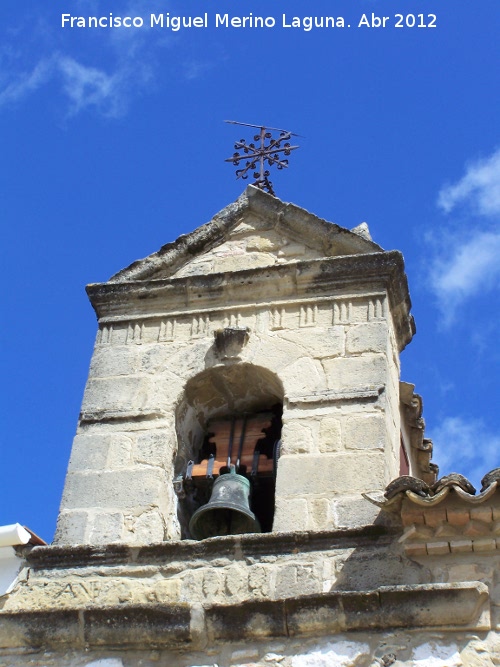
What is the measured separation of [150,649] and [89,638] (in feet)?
1.00

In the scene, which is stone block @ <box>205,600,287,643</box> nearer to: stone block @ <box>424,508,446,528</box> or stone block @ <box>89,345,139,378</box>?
stone block @ <box>424,508,446,528</box>

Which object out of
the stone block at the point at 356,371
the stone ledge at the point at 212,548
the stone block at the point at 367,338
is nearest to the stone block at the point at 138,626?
the stone ledge at the point at 212,548

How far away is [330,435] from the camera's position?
760cm

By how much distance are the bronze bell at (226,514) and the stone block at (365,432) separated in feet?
2.08

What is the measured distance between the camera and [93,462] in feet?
25.7

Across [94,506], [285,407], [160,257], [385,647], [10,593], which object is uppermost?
[160,257]

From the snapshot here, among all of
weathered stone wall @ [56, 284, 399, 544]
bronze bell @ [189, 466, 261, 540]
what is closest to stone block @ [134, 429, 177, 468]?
weathered stone wall @ [56, 284, 399, 544]

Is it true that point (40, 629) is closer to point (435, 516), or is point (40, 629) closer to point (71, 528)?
point (71, 528)

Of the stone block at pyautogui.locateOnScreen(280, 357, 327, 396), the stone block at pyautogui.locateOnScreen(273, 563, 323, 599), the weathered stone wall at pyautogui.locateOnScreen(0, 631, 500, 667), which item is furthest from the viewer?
the stone block at pyautogui.locateOnScreen(280, 357, 327, 396)

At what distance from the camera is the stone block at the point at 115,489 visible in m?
7.59

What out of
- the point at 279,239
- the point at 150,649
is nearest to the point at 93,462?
the point at 150,649

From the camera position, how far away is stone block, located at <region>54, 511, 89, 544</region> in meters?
7.45

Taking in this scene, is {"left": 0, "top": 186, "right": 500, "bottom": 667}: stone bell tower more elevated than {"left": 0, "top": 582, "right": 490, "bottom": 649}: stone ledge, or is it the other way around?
{"left": 0, "top": 186, "right": 500, "bottom": 667}: stone bell tower

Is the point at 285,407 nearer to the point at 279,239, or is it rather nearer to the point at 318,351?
the point at 318,351
